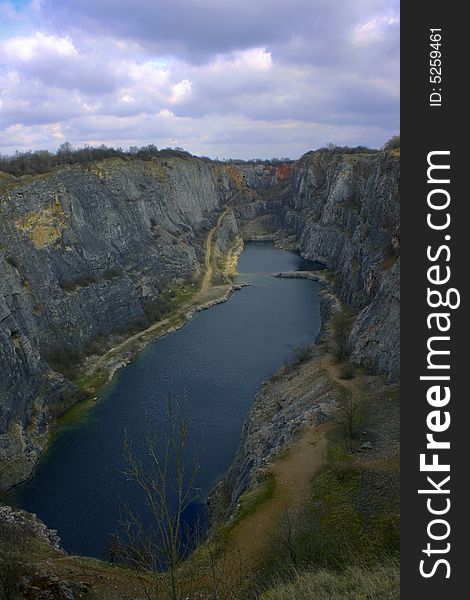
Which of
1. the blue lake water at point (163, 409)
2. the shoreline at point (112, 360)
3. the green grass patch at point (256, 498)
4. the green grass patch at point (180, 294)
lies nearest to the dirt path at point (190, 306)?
Result: the shoreline at point (112, 360)

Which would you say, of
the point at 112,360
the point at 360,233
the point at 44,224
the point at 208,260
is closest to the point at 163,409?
the point at 112,360

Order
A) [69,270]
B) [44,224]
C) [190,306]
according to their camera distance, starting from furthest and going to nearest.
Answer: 1. [190,306]
2. [69,270]
3. [44,224]

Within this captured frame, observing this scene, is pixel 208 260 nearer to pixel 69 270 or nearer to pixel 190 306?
pixel 190 306

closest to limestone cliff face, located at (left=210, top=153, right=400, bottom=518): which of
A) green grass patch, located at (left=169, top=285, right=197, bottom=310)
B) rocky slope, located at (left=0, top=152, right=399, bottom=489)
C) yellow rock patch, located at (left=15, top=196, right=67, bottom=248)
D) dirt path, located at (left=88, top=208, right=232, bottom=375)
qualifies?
rocky slope, located at (left=0, top=152, right=399, bottom=489)

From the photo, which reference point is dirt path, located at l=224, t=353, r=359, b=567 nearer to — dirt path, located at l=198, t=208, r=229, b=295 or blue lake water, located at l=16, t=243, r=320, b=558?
blue lake water, located at l=16, t=243, r=320, b=558

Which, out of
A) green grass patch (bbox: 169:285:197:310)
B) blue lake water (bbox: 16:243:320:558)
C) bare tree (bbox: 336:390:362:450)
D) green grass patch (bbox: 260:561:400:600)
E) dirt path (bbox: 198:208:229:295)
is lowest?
blue lake water (bbox: 16:243:320:558)

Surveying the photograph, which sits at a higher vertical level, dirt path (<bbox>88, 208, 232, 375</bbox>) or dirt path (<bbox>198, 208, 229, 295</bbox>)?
dirt path (<bbox>198, 208, 229, 295</bbox>)

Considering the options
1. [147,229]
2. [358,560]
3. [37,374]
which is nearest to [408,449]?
[358,560]

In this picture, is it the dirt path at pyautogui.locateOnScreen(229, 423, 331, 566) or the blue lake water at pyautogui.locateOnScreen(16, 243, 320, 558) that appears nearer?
the dirt path at pyautogui.locateOnScreen(229, 423, 331, 566)
